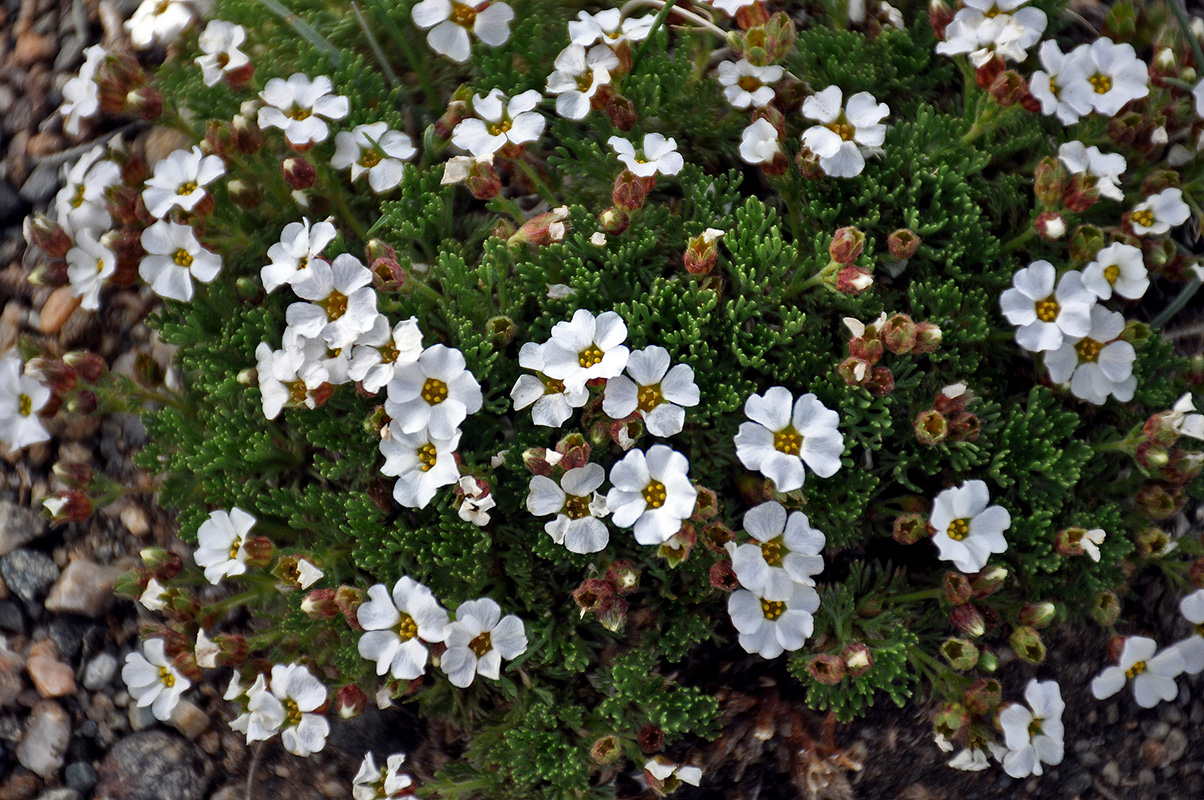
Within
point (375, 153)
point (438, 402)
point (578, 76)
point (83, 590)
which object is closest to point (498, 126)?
point (578, 76)

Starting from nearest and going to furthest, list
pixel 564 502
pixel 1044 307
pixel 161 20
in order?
pixel 564 502 < pixel 1044 307 < pixel 161 20

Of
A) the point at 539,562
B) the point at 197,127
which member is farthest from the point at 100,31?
the point at 539,562

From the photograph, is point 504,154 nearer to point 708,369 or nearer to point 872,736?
point 708,369

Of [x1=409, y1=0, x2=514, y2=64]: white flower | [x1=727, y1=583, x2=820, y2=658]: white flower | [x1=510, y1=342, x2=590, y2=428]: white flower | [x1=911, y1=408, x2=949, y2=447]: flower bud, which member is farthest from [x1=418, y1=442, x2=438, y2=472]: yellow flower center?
[x1=911, y1=408, x2=949, y2=447]: flower bud

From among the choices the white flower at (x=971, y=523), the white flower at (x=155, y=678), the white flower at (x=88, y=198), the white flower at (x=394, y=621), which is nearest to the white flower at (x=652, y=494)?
the white flower at (x=394, y=621)

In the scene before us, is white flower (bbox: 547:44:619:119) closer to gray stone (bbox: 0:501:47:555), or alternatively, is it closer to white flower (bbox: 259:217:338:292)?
white flower (bbox: 259:217:338:292)

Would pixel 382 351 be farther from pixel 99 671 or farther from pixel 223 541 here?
pixel 99 671
